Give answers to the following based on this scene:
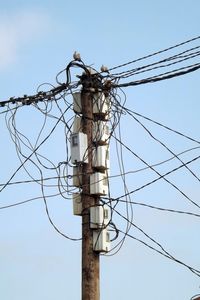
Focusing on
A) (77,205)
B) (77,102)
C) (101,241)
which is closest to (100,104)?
(77,102)

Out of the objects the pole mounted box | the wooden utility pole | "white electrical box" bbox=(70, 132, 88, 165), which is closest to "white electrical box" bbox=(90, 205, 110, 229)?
the wooden utility pole

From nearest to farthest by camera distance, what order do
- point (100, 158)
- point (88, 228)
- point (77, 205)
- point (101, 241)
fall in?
point (101, 241) → point (88, 228) → point (77, 205) → point (100, 158)

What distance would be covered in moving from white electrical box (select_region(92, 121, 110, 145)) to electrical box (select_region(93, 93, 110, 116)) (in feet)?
0.59

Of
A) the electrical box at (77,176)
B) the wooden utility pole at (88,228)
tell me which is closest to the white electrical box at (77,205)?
the wooden utility pole at (88,228)

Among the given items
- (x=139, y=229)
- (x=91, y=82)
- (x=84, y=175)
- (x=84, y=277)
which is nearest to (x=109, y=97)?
(x=91, y=82)

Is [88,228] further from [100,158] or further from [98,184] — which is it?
[100,158]

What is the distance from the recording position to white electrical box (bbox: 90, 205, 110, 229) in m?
9.44

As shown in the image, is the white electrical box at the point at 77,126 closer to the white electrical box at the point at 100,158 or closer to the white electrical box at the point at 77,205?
the white electrical box at the point at 100,158

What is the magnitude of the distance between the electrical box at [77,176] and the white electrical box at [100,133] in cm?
50

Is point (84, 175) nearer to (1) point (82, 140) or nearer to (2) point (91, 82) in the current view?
(1) point (82, 140)

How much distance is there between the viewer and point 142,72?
10148mm

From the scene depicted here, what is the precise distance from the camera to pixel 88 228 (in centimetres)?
948

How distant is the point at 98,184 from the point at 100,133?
2.80 feet

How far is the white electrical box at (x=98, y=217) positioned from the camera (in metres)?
9.44
